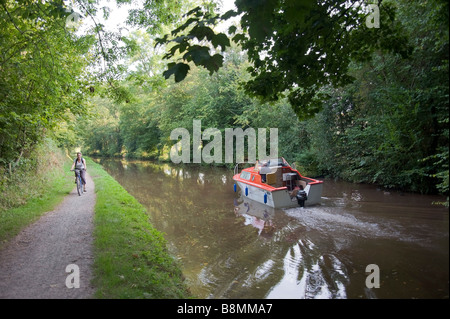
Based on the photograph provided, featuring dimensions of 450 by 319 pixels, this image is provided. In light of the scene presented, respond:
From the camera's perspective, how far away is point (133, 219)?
25.9 ft

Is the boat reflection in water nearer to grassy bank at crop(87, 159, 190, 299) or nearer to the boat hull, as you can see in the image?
the boat hull

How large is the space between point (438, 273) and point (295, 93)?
4029 millimetres

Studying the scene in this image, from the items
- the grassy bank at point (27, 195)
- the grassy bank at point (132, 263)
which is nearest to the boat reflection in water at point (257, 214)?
the grassy bank at point (132, 263)

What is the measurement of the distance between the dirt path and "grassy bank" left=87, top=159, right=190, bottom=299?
237mm

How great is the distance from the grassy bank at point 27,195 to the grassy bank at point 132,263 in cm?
195

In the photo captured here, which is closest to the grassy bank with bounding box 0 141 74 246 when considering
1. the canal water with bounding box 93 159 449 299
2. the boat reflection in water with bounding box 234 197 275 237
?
the canal water with bounding box 93 159 449 299

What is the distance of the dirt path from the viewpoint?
12.9 ft

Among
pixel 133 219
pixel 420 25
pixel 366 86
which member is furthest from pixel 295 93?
pixel 366 86

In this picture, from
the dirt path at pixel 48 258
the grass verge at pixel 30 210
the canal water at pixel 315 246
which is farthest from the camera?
the grass verge at pixel 30 210

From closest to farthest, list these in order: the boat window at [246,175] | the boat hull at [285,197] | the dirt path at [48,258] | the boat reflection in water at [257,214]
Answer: the dirt path at [48,258], the boat reflection in water at [257,214], the boat hull at [285,197], the boat window at [246,175]

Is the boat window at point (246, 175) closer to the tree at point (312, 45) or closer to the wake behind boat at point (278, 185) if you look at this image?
the wake behind boat at point (278, 185)

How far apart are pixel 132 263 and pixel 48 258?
174 centimetres

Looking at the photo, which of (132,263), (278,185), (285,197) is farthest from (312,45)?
(278,185)

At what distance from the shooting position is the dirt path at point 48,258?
3.93m
